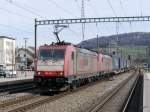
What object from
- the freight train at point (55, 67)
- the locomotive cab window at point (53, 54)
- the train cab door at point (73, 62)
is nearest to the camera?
the freight train at point (55, 67)

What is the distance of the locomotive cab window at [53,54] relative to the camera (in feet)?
86.1

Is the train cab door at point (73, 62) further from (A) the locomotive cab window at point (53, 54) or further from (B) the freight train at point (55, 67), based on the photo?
(A) the locomotive cab window at point (53, 54)

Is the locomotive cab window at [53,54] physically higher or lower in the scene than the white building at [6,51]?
lower

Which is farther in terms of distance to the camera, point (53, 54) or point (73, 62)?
point (73, 62)

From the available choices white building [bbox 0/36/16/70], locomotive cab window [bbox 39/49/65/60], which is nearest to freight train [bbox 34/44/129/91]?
locomotive cab window [bbox 39/49/65/60]

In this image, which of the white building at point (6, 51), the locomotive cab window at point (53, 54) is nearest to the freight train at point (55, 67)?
the locomotive cab window at point (53, 54)

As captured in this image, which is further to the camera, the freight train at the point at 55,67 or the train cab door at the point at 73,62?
the train cab door at the point at 73,62

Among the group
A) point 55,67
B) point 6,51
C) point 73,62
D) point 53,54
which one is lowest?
point 55,67

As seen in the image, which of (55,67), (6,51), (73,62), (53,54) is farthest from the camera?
(6,51)

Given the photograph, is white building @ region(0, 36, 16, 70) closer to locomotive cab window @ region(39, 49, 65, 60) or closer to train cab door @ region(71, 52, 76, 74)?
train cab door @ region(71, 52, 76, 74)

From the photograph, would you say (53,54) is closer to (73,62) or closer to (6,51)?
(73,62)

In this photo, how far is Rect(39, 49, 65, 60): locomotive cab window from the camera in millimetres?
26250

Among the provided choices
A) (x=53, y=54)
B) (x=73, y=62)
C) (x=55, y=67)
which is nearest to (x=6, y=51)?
(x=73, y=62)

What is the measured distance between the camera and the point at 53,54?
2650 centimetres
